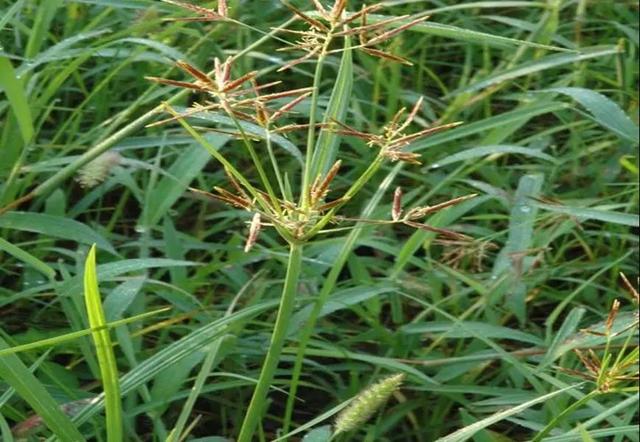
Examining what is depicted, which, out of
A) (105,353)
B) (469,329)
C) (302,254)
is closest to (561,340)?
(469,329)

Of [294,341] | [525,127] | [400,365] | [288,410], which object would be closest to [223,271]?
[294,341]

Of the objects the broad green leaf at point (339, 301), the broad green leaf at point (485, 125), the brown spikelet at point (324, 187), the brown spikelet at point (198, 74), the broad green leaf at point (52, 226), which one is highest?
the brown spikelet at point (198, 74)

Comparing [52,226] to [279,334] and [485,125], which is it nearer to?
[279,334]

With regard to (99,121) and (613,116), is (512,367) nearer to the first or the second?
(613,116)

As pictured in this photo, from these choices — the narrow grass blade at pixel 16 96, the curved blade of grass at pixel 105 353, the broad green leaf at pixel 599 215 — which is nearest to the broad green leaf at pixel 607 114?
the broad green leaf at pixel 599 215

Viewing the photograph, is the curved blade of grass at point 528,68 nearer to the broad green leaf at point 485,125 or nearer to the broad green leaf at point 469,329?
the broad green leaf at point 485,125

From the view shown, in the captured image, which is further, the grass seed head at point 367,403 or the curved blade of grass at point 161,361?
the curved blade of grass at point 161,361

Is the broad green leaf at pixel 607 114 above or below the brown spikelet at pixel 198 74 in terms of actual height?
below

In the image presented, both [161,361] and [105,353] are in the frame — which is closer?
[105,353]
